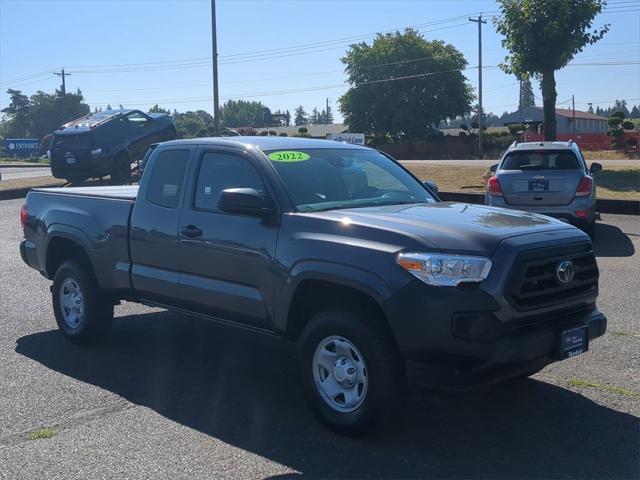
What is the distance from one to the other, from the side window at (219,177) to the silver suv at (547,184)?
720 centimetres

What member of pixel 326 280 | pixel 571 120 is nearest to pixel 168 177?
pixel 326 280

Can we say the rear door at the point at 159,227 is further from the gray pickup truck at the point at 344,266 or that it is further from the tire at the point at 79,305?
the tire at the point at 79,305

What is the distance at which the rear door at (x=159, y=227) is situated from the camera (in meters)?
6.28

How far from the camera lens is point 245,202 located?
17.7 feet

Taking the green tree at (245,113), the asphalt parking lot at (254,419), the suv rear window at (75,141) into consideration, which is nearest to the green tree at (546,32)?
the suv rear window at (75,141)

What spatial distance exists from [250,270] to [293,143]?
131cm

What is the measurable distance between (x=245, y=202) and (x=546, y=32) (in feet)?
59.6

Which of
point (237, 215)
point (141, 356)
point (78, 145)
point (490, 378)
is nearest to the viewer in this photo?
point (490, 378)

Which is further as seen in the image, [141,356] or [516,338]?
[141,356]

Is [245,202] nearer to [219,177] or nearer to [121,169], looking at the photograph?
[219,177]

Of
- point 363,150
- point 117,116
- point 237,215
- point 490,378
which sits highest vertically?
point 117,116

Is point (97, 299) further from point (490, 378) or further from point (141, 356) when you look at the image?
point (490, 378)

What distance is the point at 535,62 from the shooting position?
2203 centimetres

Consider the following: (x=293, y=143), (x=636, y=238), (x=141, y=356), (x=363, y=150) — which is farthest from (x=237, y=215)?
(x=636, y=238)
